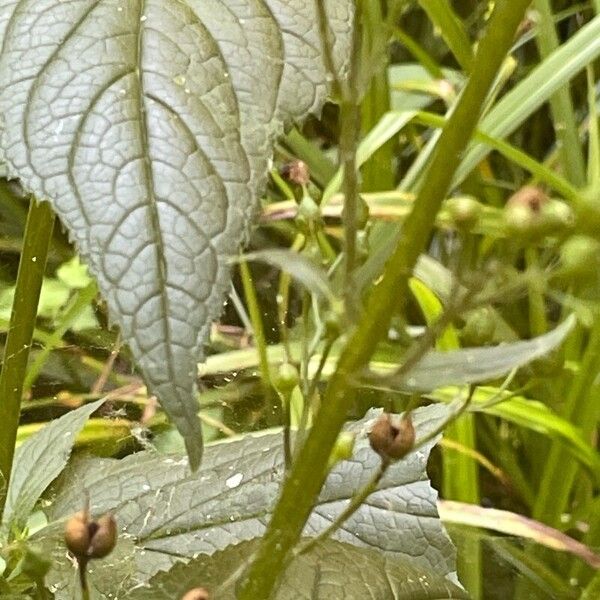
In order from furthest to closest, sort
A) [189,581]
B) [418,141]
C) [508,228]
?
[418,141] < [189,581] < [508,228]

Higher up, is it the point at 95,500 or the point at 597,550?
the point at 95,500

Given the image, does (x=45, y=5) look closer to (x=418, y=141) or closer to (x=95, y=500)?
(x=95, y=500)

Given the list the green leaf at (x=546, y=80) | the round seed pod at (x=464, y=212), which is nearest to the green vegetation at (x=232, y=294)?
the round seed pod at (x=464, y=212)

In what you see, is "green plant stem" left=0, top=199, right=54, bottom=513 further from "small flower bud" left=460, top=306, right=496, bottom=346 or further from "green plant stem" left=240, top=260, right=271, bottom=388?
"green plant stem" left=240, top=260, right=271, bottom=388

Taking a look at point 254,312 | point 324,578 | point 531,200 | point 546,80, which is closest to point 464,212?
point 531,200

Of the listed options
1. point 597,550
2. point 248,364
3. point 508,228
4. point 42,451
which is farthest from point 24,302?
point 597,550

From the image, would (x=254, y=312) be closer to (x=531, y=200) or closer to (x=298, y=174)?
(x=298, y=174)
